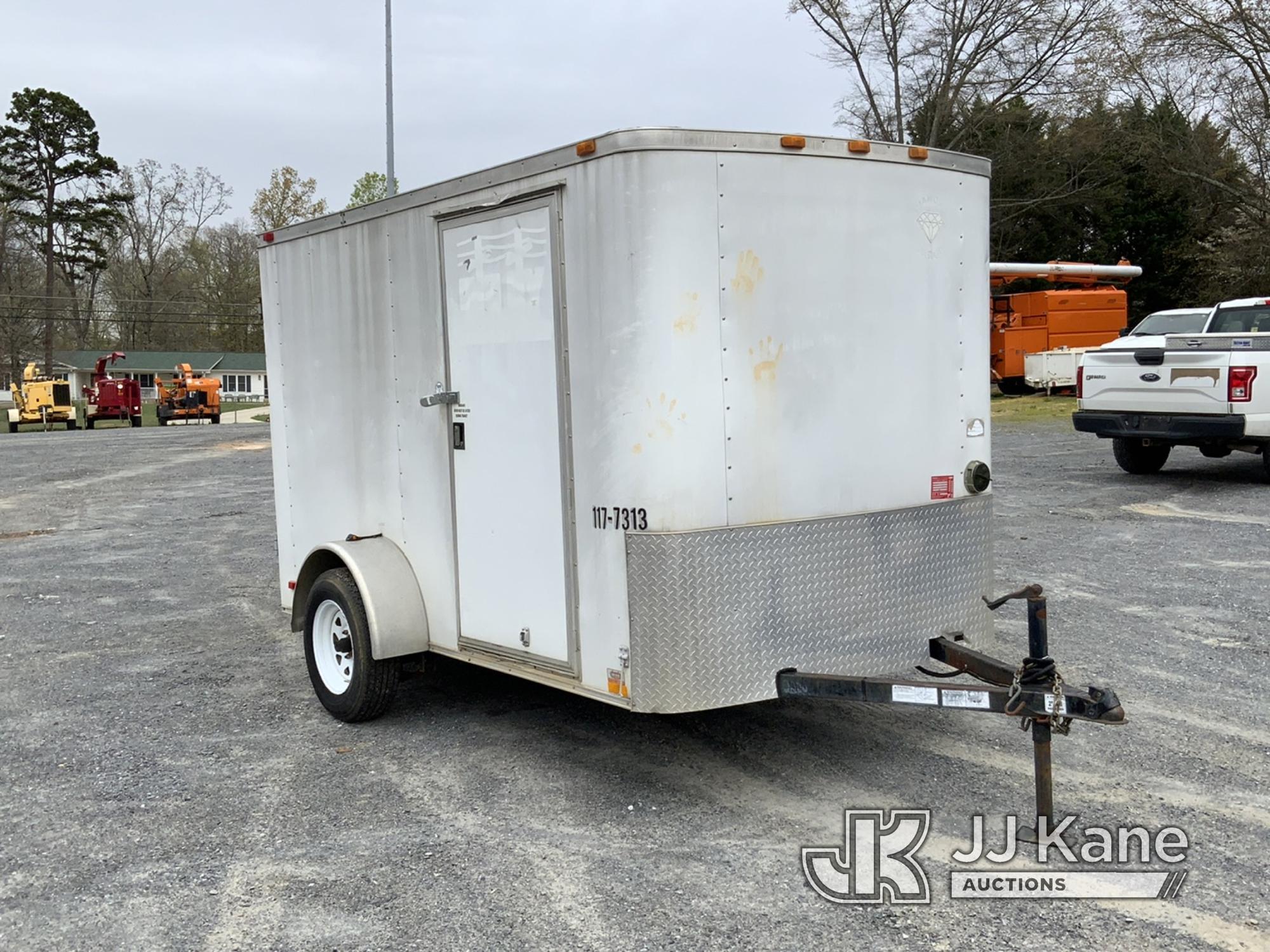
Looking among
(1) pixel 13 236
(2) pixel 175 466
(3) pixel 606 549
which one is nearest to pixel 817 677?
(3) pixel 606 549

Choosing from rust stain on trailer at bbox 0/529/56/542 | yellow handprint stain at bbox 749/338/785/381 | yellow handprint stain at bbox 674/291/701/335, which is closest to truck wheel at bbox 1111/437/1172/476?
yellow handprint stain at bbox 749/338/785/381

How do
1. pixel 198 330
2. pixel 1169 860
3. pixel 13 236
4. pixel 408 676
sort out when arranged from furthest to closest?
1. pixel 198 330
2. pixel 13 236
3. pixel 408 676
4. pixel 1169 860

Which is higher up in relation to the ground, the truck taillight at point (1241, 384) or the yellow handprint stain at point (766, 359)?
the yellow handprint stain at point (766, 359)

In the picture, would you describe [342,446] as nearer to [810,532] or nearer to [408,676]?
[408,676]

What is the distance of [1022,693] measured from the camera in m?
3.83

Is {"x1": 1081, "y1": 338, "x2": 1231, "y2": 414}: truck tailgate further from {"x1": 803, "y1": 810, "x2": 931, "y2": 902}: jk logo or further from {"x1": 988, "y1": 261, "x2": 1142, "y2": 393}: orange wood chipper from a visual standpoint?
{"x1": 988, "y1": 261, "x2": 1142, "y2": 393}: orange wood chipper

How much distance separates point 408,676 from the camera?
5.70m

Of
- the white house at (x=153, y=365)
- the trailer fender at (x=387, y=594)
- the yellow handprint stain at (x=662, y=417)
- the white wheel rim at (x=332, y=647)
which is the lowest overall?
the white wheel rim at (x=332, y=647)

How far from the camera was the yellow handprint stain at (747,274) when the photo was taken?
14.3 feet

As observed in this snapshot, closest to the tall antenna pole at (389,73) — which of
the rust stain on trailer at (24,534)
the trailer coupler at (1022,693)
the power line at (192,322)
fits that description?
the rust stain on trailer at (24,534)

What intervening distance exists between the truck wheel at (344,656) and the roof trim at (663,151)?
1.94 meters

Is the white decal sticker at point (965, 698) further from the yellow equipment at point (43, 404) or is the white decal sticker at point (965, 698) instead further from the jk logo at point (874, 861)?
the yellow equipment at point (43, 404)

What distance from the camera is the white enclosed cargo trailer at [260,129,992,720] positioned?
4.28 metres

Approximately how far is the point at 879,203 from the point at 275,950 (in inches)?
142
